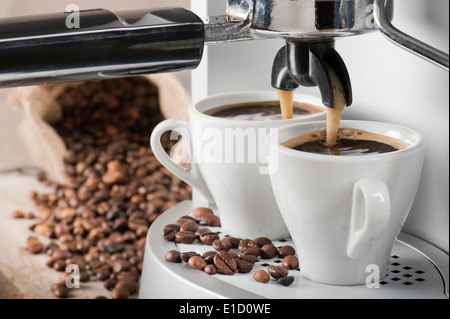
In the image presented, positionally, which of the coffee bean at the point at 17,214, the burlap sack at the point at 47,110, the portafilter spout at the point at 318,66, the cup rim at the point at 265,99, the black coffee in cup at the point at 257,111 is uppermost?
the portafilter spout at the point at 318,66

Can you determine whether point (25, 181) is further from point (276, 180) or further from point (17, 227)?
point (276, 180)

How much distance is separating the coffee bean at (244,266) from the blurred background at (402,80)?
125 mm

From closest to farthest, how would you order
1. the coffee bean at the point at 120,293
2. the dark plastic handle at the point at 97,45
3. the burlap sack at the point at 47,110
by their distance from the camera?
1. the dark plastic handle at the point at 97,45
2. the coffee bean at the point at 120,293
3. the burlap sack at the point at 47,110

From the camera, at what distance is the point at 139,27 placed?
340mm

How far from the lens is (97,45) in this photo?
13.1 inches

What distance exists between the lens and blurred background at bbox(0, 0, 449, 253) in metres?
0.41

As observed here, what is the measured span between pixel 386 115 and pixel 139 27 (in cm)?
20

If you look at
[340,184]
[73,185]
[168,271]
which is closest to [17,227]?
[73,185]

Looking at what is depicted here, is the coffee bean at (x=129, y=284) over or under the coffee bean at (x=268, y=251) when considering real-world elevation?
under

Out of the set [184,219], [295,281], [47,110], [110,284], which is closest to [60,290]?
[110,284]

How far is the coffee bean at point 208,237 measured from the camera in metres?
0.46

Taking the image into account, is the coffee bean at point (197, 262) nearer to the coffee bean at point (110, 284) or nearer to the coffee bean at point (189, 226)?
the coffee bean at point (189, 226)

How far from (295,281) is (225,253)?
0.17 feet

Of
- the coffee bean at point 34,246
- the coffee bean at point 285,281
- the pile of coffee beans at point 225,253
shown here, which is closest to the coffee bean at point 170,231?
the pile of coffee beans at point 225,253
